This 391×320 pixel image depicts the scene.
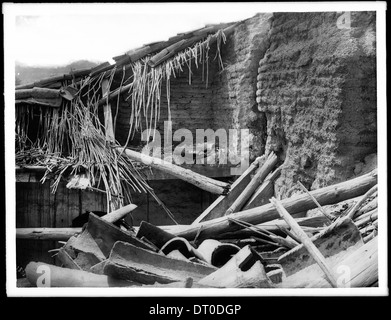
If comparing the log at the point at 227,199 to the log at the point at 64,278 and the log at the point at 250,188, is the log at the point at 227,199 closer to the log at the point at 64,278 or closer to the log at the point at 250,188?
the log at the point at 250,188

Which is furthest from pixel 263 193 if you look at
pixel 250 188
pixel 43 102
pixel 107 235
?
pixel 43 102

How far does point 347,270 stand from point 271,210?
2.14ft

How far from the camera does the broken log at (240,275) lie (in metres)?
3.94

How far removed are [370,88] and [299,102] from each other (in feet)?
1.71

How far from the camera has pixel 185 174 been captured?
4.37m

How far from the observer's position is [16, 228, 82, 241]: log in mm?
4175

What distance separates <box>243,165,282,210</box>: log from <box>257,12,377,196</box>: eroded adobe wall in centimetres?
7

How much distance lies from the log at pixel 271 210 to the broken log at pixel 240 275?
0.94 ft

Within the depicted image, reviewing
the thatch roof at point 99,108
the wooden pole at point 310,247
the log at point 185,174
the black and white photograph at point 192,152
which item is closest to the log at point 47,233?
the black and white photograph at point 192,152

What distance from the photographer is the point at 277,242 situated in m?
4.13

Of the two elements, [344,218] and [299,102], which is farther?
[299,102]

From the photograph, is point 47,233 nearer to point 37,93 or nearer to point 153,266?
point 153,266
